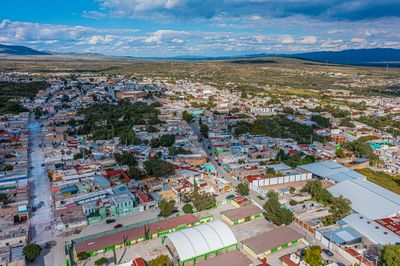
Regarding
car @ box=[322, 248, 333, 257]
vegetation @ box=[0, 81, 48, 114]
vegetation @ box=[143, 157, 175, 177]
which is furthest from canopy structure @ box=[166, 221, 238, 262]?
vegetation @ box=[0, 81, 48, 114]

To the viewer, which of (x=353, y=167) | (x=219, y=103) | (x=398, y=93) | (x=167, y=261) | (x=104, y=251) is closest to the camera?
(x=167, y=261)

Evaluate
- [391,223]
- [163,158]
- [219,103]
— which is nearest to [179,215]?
[163,158]

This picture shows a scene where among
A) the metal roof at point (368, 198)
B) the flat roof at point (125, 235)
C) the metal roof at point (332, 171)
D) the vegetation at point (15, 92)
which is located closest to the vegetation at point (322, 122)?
the metal roof at point (332, 171)

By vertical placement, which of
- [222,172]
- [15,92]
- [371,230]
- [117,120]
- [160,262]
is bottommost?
[222,172]

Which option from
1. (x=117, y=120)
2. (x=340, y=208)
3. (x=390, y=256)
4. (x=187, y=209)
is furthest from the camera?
(x=117, y=120)

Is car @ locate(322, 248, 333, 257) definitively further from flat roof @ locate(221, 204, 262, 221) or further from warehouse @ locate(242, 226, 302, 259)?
flat roof @ locate(221, 204, 262, 221)

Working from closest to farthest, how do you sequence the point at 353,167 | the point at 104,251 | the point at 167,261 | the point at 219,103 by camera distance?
the point at 167,261 → the point at 104,251 → the point at 353,167 → the point at 219,103

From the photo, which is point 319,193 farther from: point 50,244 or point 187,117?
point 187,117

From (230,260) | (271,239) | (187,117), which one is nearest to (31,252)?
(230,260)

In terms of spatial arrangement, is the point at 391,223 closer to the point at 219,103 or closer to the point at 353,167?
the point at 353,167
